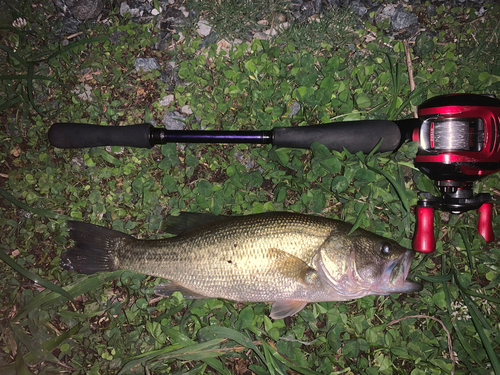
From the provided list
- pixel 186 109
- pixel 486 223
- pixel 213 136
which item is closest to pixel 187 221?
pixel 213 136

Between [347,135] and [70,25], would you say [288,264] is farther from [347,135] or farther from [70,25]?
[70,25]

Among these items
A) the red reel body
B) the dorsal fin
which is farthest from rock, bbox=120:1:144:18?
the red reel body

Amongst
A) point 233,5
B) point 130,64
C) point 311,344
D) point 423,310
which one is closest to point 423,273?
point 423,310

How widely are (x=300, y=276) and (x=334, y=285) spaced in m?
0.29

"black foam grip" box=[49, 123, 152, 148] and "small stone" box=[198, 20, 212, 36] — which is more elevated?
"small stone" box=[198, 20, 212, 36]

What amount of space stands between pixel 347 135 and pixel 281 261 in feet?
3.96

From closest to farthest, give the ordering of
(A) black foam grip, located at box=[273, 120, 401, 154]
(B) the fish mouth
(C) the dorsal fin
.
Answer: (B) the fish mouth
(A) black foam grip, located at box=[273, 120, 401, 154]
(C) the dorsal fin

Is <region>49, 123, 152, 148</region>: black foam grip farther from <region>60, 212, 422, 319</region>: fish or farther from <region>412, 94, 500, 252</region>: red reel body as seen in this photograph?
<region>412, 94, 500, 252</region>: red reel body

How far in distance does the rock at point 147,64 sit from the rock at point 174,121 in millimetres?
522

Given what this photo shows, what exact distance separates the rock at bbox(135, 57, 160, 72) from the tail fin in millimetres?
1694

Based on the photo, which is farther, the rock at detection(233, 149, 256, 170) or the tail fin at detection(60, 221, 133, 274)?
the rock at detection(233, 149, 256, 170)

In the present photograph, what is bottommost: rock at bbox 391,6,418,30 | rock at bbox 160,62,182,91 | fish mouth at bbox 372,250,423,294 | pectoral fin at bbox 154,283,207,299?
pectoral fin at bbox 154,283,207,299

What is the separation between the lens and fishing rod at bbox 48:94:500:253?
7.25ft

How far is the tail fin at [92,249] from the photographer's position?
2.78 m
